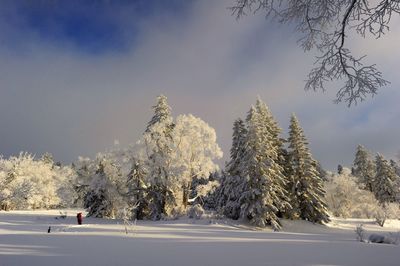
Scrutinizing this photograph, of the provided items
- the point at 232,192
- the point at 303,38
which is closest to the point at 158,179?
the point at 232,192

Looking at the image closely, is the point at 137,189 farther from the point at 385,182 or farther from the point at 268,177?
the point at 385,182

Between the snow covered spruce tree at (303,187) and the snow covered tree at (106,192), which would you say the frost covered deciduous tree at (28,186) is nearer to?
the snow covered tree at (106,192)

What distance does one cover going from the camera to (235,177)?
35.1 meters

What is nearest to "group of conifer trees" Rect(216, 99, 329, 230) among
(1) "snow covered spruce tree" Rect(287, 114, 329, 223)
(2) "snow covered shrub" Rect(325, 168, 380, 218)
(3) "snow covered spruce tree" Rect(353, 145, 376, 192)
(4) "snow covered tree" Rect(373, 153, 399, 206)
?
(1) "snow covered spruce tree" Rect(287, 114, 329, 223)

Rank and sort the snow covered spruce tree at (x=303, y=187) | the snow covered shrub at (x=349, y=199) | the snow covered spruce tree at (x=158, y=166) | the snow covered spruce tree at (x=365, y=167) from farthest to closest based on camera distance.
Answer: the snow covered spruce tree at (x=365, y=167), the snow covered shrub at (x=349, y=199), the snow covered spruce tree at (x=303, y=187), the snow covered spruce tree at (x=158, y=166)

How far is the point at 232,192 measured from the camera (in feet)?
113

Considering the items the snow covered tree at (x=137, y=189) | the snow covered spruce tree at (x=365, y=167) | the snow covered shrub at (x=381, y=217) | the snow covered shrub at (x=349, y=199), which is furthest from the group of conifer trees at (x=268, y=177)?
the snow covered spruce tree at (x=365, y=167)

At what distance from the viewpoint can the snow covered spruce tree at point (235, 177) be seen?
109 ft

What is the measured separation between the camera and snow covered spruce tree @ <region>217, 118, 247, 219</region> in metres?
33.3

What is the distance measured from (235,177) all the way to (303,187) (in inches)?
336

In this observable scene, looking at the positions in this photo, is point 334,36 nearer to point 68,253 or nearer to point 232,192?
point 68,253

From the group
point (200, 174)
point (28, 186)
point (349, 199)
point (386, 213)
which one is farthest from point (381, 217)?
point (28, 186)

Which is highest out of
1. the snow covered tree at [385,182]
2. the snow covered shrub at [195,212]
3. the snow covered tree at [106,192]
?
the snow covered tree at [385,182]

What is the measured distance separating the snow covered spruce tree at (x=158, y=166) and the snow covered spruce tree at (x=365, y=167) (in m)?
45.0
